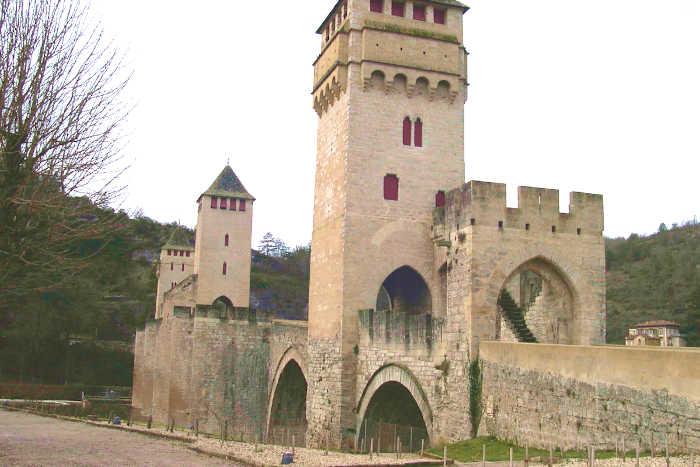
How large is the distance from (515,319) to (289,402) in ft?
49.2

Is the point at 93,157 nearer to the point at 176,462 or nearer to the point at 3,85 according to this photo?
the point at 3,85

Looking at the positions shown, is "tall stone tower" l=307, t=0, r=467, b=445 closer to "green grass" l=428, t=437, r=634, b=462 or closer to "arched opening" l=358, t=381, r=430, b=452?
"arched opening" l=358, t=381, r=430, b=452

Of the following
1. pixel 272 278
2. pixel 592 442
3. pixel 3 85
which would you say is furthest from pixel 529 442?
pixel 272 278

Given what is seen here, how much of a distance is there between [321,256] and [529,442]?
10804mm

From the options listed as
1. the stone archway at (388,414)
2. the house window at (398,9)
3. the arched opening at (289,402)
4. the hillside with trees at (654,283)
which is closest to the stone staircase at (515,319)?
the stone archway at (388,414)

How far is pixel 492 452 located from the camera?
13.9 metres

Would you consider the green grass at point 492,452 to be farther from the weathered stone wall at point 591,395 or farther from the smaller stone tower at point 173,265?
the smaller stone tower at point 173,265

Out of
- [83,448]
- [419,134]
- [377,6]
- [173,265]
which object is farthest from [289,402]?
[173,265]

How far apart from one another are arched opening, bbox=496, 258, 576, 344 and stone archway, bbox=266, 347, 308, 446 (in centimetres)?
1189

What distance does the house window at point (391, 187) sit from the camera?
71.3 ft

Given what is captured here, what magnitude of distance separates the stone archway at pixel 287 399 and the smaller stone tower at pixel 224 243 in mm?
9967

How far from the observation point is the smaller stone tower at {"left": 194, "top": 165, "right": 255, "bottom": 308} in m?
40.1

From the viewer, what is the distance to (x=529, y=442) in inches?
540

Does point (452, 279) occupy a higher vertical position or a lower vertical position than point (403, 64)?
lower
